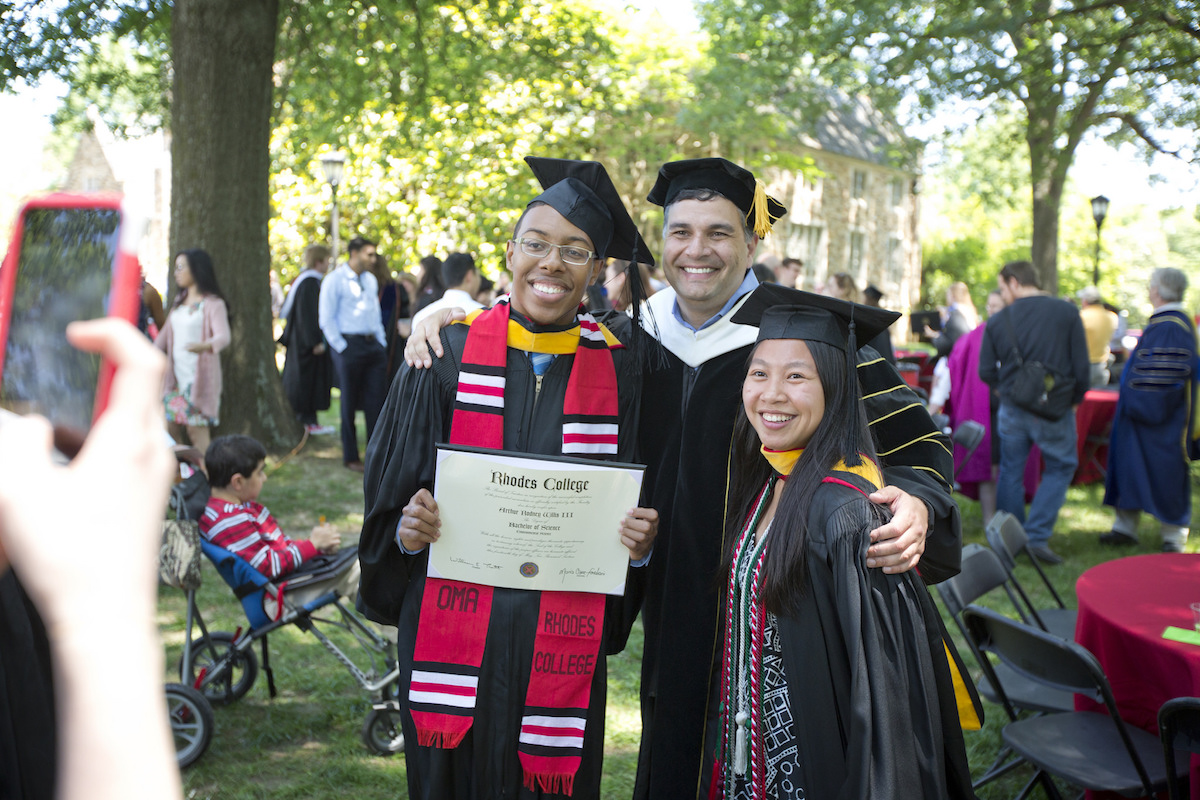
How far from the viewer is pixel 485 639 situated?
2342 millimetres

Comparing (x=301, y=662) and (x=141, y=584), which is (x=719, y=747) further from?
(x=301, y=662)

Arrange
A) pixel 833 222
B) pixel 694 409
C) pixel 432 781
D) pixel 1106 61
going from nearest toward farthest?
pixel 432 781 → pixel 694 409 → pixel 1106 61 → pixel 833 222

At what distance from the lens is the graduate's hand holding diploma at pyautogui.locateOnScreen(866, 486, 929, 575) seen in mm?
2016

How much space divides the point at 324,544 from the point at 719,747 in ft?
7.35

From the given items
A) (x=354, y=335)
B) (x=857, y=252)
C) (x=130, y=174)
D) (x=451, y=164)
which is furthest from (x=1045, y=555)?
(x=857, y=252)

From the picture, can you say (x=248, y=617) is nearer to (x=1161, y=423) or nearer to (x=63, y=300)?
(x=63, y=300)

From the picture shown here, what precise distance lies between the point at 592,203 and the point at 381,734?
2622 millimetres

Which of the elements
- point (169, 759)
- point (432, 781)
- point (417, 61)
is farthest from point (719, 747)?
point (417, 61)

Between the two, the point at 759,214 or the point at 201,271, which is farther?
the point at 201,271

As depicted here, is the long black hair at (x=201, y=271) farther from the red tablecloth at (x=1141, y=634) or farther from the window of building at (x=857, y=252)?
the window of building at (x=857, y=252)

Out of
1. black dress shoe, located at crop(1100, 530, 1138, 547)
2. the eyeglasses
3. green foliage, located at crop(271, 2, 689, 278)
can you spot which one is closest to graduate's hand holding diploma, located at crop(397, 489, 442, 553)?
the eyeglasses

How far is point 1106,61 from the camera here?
12.9m

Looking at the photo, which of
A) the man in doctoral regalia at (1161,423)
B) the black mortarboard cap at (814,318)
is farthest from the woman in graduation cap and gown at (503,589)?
the man in doctoral regalia at (1161,423)

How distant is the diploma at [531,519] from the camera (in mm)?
2219
